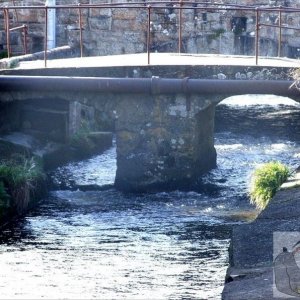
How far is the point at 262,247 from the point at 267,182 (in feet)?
15.5


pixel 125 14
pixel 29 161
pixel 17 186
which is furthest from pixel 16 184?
pixel 125 14

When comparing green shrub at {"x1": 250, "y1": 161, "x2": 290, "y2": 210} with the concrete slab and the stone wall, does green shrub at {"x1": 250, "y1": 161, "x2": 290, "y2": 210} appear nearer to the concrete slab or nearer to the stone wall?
the concrete slab

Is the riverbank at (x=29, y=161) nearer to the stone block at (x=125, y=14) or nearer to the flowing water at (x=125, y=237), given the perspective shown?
the flowing water at (x=125, y=237)

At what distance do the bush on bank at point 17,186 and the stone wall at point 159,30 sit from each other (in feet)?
27.9

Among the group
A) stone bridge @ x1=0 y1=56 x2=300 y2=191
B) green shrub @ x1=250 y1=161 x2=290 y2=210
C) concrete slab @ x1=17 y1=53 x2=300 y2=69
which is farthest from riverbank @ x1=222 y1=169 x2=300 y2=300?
concrete slab @ x1=17 y1=53 x2=300 y2=69

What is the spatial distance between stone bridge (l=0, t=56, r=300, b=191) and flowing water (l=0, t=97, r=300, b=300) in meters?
0.46

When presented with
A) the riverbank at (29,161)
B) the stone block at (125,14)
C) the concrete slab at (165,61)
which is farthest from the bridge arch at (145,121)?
the stone block at (125,14)

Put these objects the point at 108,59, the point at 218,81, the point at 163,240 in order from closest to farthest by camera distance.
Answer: the point at 163,240
the point at 218,81
the point at 108,59

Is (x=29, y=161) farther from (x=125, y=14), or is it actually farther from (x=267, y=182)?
(x=125, y=14)

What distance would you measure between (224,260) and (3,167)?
15.1ft

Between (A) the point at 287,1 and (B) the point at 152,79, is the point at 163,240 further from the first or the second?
(A) the point at 287,1

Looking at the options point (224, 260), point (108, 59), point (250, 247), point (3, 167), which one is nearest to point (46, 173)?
point (3, 167)

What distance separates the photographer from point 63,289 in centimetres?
1361

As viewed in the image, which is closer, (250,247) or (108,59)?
(250,247)
